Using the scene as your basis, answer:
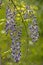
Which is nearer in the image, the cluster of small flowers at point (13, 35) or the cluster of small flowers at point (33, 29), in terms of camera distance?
the cluster of small flowers at point (13, 35)

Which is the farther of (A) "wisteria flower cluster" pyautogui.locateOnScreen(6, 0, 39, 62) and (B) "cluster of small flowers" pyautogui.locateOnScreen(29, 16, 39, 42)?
(B) "cluster of small flowers" pyautogui.locateOnScreen(29, 16, 39, 42)

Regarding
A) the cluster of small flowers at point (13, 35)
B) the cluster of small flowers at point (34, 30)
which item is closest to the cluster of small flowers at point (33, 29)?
the cluster of small flowers at point (34, 30)

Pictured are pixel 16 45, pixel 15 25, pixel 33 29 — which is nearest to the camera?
pixel 16 45

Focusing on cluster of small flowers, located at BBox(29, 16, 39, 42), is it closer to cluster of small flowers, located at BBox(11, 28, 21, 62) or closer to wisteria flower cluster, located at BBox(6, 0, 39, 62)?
wisteria flower cluster, located at BBox(6, 0, 39, 62)

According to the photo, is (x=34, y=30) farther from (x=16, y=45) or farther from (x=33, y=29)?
(x=16, y=45)

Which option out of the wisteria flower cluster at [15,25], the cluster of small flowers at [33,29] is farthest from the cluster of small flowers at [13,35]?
the cluster of small flowers at [33,29]

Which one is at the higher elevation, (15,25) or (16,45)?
(15,25)

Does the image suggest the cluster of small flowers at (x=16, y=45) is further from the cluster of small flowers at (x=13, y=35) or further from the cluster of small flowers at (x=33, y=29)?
the cluster of small flowers at (x=33, y=29)

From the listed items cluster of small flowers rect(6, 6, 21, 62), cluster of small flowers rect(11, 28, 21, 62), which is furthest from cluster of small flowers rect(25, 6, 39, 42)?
cluster of small flowers rect(11, 28, 21, 62)

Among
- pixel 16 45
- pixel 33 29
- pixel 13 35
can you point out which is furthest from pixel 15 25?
pixel 33 29

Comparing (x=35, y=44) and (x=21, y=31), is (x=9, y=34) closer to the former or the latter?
(x=21, y=31)

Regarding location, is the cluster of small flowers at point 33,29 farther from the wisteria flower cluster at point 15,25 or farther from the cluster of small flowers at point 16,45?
the cluster of small flowers at point 16,45
